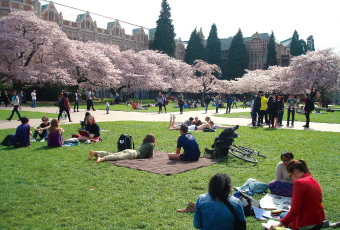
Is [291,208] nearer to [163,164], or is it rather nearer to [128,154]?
[163,164]

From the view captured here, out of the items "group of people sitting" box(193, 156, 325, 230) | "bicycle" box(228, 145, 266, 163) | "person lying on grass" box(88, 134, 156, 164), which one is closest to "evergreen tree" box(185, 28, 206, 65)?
"bicycle" box(228, 145, 266, 163)

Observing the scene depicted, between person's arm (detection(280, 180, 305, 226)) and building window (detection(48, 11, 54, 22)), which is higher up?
building window (detection(48, 11, 54, 22))

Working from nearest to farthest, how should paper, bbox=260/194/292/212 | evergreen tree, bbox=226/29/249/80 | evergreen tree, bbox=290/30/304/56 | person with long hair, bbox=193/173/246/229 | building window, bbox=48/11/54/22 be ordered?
person with long hair, bbox=193/173/246/229
paper, bbox=260/194/292/212
building window, bbox=48/11/54/22
evergreen tree, bbox=226/29/249/80
evergreen tree, bbox=290/30/304/56

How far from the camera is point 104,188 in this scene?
611cm

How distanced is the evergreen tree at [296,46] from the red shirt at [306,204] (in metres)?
94.2

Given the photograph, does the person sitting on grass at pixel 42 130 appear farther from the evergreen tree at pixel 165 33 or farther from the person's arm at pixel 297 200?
the evergreen tree at pixel 165 33

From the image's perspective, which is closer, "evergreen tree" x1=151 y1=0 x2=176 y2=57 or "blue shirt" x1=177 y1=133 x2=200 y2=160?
"blue shirt" x1=177 y1=133 x2=200 y2=160

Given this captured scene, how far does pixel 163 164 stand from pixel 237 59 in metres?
78.3

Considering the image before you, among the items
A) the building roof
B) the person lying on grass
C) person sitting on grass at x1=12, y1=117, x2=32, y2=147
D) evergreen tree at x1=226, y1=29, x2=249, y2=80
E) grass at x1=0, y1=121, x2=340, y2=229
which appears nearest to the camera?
grass at x1=0, y1=121, x2=340, y2=229

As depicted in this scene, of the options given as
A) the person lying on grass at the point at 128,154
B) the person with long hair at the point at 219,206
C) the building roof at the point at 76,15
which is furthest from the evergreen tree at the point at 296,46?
the person with long hair at the point at 219,206

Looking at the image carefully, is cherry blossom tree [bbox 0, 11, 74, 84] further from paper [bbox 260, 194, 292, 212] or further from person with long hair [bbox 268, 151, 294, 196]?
paper [bbox 260, 194, 292, 212]

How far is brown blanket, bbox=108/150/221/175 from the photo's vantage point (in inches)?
297

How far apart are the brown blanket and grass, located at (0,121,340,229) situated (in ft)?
0.91

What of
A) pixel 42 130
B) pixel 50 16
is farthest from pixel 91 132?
pixel 50 16
